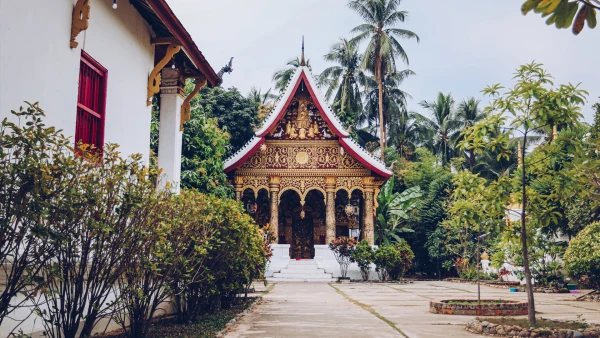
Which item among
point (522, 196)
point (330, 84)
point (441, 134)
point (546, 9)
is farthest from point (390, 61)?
point (546, 9)

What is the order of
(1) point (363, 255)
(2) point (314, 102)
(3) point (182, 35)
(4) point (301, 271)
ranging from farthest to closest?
(2) point (314, 102), (4) point (301, 271), (1) point (363, 255), (3) point (182, 35)

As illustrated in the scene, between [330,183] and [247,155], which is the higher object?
[247,155]

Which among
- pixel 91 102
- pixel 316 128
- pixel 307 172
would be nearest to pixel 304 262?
pixel 307 172

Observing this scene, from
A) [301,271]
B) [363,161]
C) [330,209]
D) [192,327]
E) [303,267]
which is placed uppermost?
[363,161]

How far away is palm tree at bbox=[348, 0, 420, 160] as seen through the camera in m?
34.1

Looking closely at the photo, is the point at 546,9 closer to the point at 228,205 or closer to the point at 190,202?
the point at 190,202

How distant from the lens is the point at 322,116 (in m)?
22.9

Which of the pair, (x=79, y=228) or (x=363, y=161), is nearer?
(x=79, y=228)

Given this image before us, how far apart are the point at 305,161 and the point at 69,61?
1772 centimetres

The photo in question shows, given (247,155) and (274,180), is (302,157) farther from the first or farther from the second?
(247,155)

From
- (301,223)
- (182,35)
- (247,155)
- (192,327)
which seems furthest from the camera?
(301,223)

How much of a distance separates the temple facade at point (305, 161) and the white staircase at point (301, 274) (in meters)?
0.57

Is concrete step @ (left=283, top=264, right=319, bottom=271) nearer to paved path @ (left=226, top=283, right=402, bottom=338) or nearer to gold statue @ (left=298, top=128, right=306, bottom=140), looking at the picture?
gold statue @ (left=298, top=128, right=306, bottom=140)

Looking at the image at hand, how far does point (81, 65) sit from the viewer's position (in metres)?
6.13
